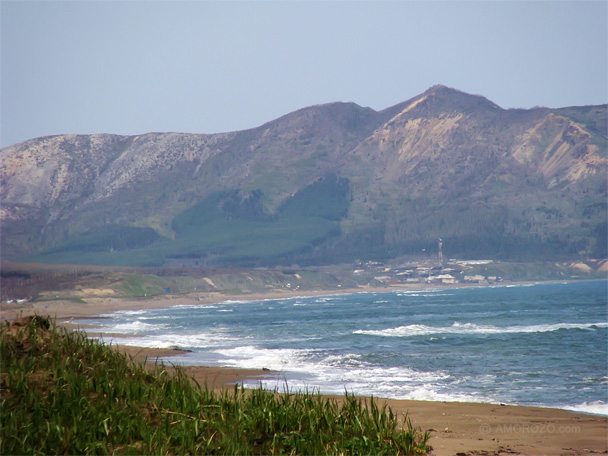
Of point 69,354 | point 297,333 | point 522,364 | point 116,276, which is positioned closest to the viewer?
point 69,354

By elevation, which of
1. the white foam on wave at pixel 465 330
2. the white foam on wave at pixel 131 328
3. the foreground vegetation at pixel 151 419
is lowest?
the white foam on wave at pixel 131 328

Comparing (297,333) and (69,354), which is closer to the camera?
(69,354)

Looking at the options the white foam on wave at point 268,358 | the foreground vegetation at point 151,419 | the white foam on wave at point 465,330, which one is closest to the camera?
the foreground vegetation at point 151,419

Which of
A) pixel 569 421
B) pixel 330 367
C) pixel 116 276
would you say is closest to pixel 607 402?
pixel 569 421

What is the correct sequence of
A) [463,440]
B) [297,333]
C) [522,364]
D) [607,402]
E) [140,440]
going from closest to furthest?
[140,440] < [463,440] < [607,402] < [522,364] < [297,333]

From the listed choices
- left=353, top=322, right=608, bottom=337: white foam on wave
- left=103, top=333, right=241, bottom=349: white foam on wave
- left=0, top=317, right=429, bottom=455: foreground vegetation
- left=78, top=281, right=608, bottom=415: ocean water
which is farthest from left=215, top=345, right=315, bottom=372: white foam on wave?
left=0, top=317, right=429, bottom=455: foreground vegetation

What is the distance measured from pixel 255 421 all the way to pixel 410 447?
2.46 metres

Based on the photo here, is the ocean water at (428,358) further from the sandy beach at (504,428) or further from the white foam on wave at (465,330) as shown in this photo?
the sandy beach at (504,428)

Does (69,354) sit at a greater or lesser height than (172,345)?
greater

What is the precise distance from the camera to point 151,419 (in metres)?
10.9

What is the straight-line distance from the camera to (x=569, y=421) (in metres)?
17.6

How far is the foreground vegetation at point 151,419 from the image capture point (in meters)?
9.91

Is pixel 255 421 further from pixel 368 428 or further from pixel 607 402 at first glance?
pixel 607 402

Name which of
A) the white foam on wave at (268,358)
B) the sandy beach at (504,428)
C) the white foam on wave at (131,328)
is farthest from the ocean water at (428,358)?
the sandy beach at (504,428)
